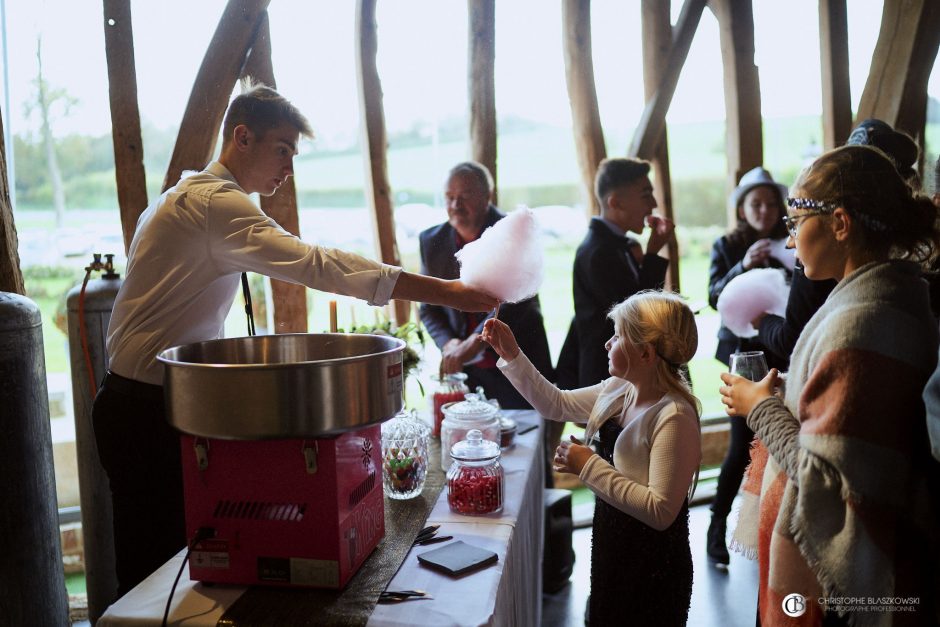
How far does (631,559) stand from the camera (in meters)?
1.84

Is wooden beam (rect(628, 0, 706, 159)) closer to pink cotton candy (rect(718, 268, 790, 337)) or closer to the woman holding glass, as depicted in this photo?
pink cotton candy (rect(718, 268, 790, 337))

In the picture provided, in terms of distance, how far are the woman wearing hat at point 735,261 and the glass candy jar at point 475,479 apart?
1905 millimetres

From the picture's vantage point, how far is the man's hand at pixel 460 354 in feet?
9.07

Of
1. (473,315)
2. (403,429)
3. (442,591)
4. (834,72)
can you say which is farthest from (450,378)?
(834,72)

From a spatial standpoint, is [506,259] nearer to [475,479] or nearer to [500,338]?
[500,338]

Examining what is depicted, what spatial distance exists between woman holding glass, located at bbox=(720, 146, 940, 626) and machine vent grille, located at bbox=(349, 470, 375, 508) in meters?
0.84

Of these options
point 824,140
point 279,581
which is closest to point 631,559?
point 279,581

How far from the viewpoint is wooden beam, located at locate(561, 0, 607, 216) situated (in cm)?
392

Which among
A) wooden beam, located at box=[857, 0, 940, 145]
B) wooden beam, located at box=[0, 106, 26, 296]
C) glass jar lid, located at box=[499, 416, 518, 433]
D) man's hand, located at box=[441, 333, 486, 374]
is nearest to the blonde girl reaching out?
glass jar lid, located at box=[499, 416, 518, 433]

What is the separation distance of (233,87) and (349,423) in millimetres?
2457

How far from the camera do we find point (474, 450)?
1832mm

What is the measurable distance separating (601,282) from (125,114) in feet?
7.18

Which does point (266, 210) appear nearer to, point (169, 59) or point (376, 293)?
point (169, 59)

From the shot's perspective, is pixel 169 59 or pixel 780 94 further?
pixel 780 94
